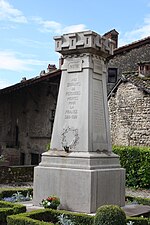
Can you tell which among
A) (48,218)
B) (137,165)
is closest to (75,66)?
(48,218)

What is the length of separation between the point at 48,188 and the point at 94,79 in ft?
7.88

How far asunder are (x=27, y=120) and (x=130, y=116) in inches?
388

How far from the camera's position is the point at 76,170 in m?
7.47

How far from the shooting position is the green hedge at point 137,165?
15.7 metres

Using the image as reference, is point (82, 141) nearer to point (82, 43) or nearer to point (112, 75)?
point (82, 43)

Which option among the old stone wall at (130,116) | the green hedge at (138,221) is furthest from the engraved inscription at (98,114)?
the old stone wall at (130,116)

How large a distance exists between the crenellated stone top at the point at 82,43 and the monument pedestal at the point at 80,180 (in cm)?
214

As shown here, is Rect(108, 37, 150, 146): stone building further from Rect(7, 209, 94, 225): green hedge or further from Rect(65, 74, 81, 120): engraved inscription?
Rect(7, 209, 94, 225): green hedge

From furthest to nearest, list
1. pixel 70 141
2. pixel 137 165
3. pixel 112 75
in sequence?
1. pixel 112 75
2. pixel 137 165
3. pixel 70 141

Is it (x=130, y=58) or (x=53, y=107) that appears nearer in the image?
(x=130, y=58)

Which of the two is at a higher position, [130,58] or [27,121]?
[130,58]

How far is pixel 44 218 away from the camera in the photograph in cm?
677

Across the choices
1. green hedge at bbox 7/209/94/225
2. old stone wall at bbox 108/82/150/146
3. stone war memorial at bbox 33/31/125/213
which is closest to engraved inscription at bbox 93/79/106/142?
stone war memorial at bbox 33/31/125/213

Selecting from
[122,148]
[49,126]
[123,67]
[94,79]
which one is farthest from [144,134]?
[94,79]
